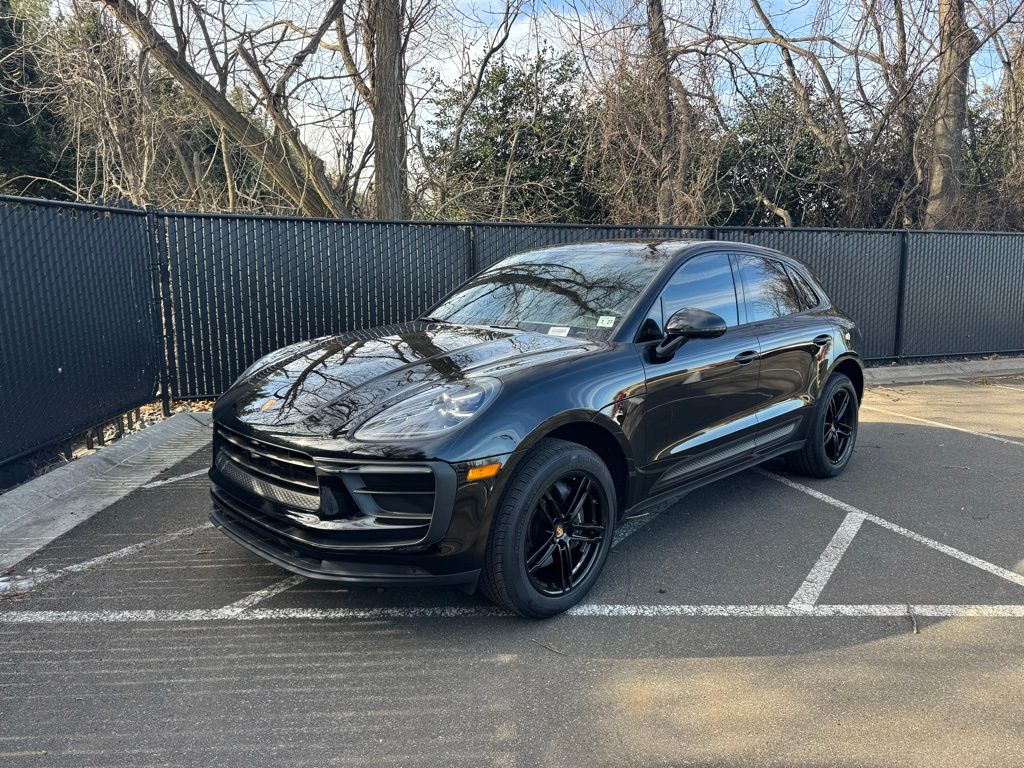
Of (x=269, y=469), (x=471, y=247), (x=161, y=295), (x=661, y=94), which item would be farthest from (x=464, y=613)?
(x=661, y=94)

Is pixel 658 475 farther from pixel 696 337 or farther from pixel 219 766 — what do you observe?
pixel 219 766

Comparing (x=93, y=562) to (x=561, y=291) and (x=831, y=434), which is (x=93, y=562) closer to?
(x=561, y=291)

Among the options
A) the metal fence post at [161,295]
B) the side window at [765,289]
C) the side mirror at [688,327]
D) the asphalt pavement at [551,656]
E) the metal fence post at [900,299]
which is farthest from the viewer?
the metal fence post at [900,299]

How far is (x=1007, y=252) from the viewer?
11727 mm

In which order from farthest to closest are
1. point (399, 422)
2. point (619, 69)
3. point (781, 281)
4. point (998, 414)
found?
point (619, 69)
point (998, 414)
point (781, 281)
point (399, 422)

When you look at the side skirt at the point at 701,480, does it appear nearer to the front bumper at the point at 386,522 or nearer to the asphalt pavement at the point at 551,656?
the asphalt pavement at the point at 551,656

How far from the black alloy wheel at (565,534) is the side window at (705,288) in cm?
120

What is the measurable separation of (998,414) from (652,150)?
25.5 ft

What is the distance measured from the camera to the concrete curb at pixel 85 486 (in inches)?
164

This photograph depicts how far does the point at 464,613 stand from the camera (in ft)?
10.9

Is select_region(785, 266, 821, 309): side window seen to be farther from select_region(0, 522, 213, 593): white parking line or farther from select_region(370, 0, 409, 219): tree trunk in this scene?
select_region(370, 0, 409, 219): tree trunk

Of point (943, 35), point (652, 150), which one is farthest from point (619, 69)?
point (943, 35)

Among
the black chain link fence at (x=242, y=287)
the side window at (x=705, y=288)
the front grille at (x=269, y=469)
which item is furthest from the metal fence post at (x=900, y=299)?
the front grille at (x=269, y=469)

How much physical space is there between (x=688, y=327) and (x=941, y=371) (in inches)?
362
